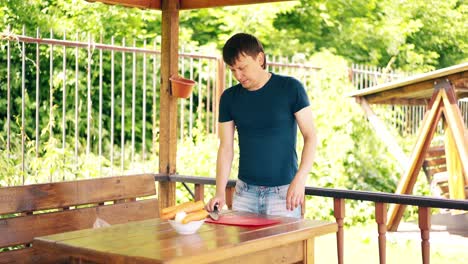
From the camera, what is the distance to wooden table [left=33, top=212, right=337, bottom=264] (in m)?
2.67

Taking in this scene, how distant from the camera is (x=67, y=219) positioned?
3.85 m

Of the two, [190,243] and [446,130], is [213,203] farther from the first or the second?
[446,130]

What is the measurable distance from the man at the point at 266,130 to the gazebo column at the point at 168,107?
150 cm

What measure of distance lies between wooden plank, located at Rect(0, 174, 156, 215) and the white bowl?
0.88 metres

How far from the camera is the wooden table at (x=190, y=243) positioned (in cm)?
A: 267

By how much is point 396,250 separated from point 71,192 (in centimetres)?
423

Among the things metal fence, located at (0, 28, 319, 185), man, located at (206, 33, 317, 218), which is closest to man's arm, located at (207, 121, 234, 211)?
man, located at (206, 33, 317, 218)

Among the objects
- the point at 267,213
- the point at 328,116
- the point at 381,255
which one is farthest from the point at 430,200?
the point at 328,116

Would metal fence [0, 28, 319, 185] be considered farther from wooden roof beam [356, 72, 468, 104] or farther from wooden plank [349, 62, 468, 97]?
wooden plank [349, 62, 468, 97]

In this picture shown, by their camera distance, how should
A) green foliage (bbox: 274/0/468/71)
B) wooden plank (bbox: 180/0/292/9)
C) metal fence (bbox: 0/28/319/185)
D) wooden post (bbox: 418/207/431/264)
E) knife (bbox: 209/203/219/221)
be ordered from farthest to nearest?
1. green foliage (bbox: 274/0/468/71)
2. metal fence (bbox: 0/28/319/185)
3. wooden plank (bbox: 180/0/292/9)
4. wooden post (bbox: 418/207/431/264)
5. knife (bbox: 209/203/219/221)

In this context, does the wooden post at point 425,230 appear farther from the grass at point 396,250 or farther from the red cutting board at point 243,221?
the grass at point 396,250

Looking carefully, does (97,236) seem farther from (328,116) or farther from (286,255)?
(328,116)

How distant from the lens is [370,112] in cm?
795

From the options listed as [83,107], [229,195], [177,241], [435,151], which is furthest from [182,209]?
[435,151]
